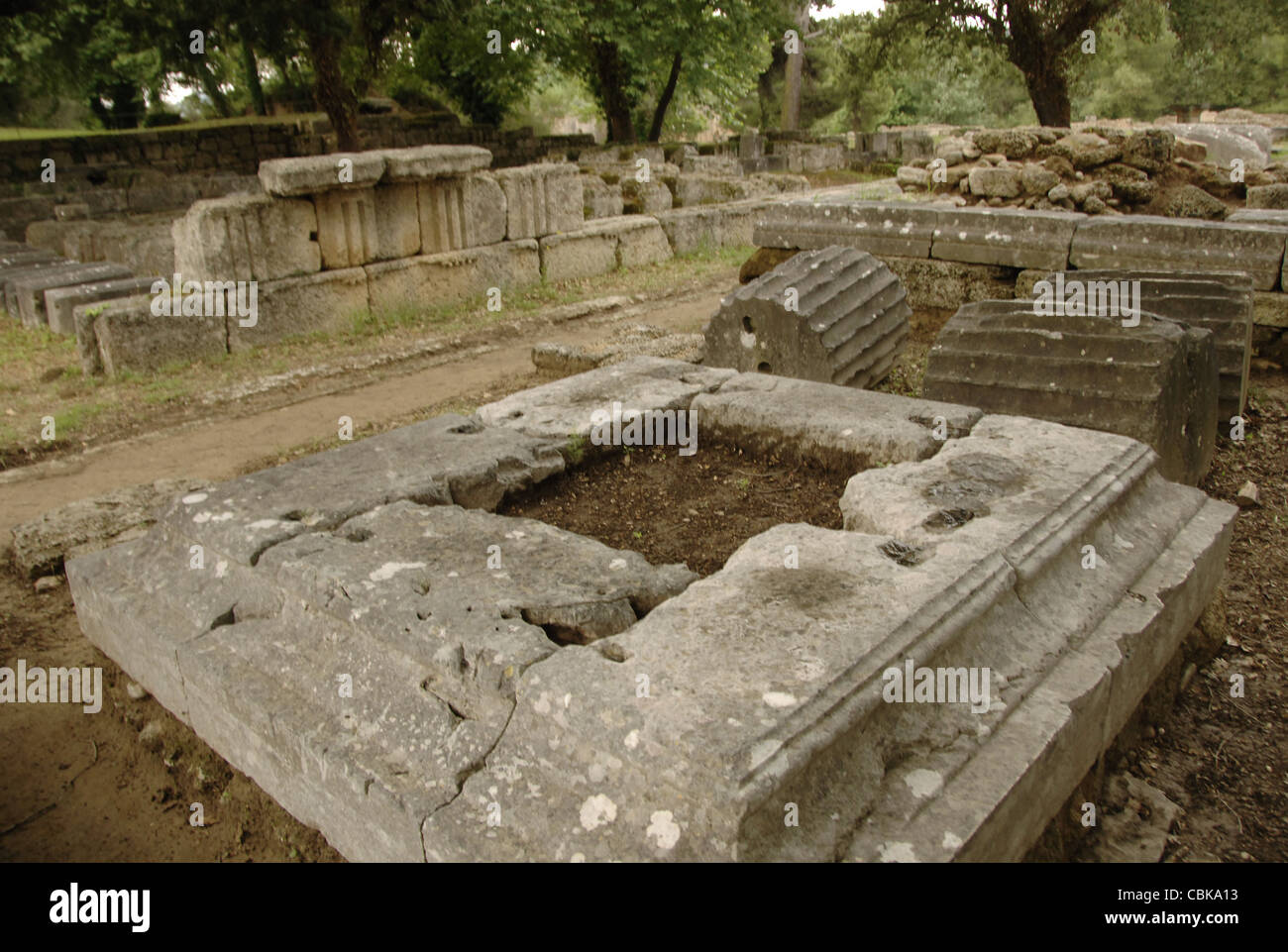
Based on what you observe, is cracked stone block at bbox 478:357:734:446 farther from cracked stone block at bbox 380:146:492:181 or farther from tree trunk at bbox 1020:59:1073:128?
tree trunk at bbox 1020:59:1073:128

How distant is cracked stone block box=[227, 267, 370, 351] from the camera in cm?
818

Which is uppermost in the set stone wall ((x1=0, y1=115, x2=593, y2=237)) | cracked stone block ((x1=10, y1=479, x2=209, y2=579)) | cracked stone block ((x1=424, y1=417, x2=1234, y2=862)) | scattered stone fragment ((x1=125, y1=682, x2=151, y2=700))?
stone wall ((x1=0, y1=115, x2=593, y2=237))

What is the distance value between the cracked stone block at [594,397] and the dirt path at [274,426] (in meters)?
2.28

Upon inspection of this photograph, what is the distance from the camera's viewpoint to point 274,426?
21.6 feet

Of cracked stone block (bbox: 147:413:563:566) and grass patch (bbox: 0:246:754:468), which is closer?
cracked stone block (bbox: 147:413:563:566)

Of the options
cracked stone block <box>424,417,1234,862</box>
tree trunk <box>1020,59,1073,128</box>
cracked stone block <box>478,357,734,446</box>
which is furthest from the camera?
tree trunk <box>1020,59,1073,128</box>

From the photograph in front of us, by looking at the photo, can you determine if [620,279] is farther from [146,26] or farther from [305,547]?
[146,26]

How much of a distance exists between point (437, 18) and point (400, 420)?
12109 mm

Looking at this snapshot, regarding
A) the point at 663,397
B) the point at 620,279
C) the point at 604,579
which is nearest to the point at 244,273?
the point at 620,279

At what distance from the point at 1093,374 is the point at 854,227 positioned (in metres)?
3.83

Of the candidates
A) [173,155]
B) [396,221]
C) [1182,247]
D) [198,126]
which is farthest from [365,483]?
[198,126]

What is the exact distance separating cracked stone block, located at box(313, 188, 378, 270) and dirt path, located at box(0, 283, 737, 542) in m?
1.49

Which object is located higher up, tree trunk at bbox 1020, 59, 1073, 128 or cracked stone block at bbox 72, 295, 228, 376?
tree trunk at bbox 1020, 59, 1073, 128

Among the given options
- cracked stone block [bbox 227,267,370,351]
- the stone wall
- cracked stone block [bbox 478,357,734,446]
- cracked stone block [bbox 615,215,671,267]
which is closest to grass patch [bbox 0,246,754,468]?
cracked stone block [bbox 227,267,370,351]
